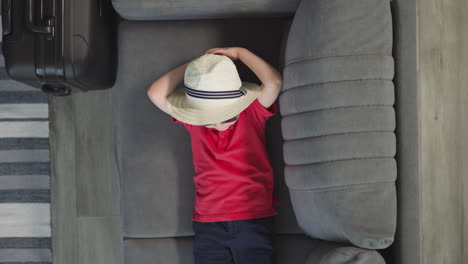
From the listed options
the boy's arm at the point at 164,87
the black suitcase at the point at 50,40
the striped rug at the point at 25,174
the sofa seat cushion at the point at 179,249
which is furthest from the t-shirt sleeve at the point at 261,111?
the striped rug at the point at 25,174

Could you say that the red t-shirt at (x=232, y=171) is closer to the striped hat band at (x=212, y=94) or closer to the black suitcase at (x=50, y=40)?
the striped hat band at (x=212, y=94)

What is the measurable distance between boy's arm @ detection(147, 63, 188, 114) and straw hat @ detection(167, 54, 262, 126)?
0.13 m

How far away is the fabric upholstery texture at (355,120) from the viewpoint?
104cm

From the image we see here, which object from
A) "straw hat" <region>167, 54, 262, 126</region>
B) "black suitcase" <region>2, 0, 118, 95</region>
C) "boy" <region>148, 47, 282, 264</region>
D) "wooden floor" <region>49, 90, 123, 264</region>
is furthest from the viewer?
"wooden floor" <region>49, 90, 123, 264</region>

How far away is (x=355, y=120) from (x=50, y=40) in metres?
0.92

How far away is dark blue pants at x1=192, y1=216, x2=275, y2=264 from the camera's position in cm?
127

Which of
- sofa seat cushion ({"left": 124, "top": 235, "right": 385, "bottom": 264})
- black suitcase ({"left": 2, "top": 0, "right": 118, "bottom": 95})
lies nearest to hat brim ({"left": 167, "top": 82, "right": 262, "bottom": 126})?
black suitcase ({"left": 2, "top": 0, "right": 118, "bottom": 95})

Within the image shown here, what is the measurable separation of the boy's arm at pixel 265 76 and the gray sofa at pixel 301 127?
0.03m

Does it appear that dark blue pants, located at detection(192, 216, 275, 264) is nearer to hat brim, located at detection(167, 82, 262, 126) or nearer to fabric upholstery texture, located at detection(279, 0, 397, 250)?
fabric upholstery texture, located at detection(279, 0, 397, 250)

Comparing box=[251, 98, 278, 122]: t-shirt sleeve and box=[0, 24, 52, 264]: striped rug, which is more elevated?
box=[251, 98, 278, 122]: t-shirt sleeve

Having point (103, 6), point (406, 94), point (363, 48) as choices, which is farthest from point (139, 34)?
point (406, 94)

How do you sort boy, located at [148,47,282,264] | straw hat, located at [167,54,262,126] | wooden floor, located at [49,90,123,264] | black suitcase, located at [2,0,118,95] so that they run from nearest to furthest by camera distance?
straw hat, located at [167,54,262,126] < black suitcase, located at [2,0,118,95] < boy, located at [148,47,282,264] < wooden floor, located at [49,90,123,264]

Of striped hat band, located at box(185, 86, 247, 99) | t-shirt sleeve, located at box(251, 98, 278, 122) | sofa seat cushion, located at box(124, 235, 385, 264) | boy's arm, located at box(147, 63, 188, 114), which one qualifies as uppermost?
boy's arm, located at box(147, 63, 188, 114)

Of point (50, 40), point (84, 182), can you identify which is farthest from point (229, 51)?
point (84, 182)
